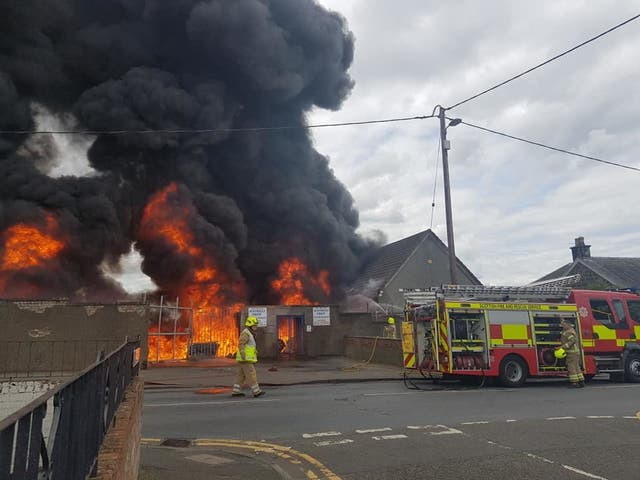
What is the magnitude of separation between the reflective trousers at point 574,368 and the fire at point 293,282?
51.2 feet

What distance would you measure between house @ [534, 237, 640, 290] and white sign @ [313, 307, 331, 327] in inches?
622

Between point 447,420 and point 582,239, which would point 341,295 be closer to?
point 582,239

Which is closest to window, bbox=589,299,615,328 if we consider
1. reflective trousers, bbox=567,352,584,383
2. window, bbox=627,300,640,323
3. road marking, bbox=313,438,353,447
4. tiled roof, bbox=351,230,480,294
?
window, bbox=627,300,640,323

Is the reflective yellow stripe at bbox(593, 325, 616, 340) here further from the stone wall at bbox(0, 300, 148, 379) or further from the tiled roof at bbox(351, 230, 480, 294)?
the tiled roof at bbox(351, 230, 480, 294)

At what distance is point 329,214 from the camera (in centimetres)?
2903

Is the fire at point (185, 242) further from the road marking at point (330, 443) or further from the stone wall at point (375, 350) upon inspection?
the road marking at point (330, 443)

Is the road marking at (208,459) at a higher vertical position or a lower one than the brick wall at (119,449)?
lower

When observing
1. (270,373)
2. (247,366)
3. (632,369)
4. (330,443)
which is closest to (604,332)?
(632,369)

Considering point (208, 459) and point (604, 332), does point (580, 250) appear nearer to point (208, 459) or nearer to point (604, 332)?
point (604, 332)

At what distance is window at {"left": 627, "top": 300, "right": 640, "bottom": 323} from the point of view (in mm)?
12461

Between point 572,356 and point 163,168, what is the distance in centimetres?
2147

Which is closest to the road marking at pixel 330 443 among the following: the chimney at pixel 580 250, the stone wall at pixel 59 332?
the stone wall at pixel 59 332

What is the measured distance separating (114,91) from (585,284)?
1090 inches

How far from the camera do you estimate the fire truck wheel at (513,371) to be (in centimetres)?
1088
